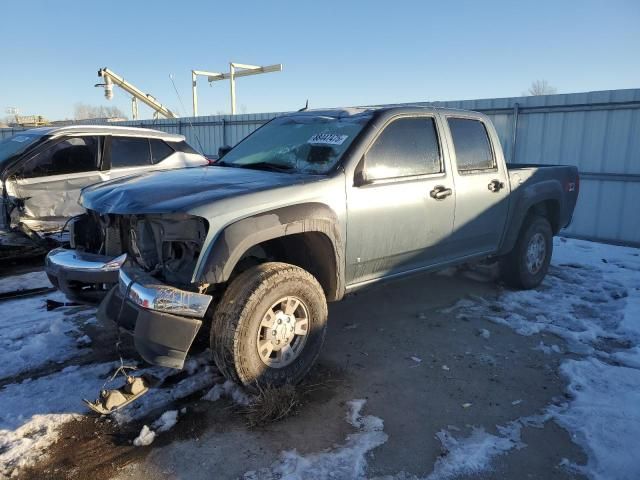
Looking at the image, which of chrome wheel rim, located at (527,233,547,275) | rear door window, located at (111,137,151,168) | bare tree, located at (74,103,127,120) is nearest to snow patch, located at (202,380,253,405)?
chrome wheel rim, located at (527,233,547,275)

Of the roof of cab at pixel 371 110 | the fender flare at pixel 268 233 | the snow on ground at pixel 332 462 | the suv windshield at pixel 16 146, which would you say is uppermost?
the roof of cab at pixel 371 110

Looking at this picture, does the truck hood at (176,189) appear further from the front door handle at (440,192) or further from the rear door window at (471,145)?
the rear door window at (471,145)

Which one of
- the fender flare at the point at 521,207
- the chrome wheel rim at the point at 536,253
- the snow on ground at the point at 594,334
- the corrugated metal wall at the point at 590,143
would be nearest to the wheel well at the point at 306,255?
the snow on ground at the point at 594,334

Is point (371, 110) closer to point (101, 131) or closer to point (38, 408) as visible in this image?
point (38, 408)

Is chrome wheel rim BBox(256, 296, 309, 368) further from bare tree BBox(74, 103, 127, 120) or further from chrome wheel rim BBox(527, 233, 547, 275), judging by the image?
bare tree BBox(74, 103, 127, 120)

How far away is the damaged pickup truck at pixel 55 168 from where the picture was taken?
5.99 metres

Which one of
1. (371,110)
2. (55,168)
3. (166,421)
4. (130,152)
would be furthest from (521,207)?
(55,168)

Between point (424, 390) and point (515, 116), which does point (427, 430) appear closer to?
point (424, 390)

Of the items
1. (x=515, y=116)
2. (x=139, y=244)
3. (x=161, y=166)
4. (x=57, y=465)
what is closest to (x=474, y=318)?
(x=139, y=244)

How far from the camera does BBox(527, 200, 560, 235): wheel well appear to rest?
5.75 meters

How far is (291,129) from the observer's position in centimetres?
444

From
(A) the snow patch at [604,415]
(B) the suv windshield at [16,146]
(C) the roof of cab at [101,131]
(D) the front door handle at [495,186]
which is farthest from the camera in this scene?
(C) the roof of cab at [101,131]

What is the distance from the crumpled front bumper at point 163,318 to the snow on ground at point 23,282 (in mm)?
3281

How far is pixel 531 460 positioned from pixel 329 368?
153 cm
